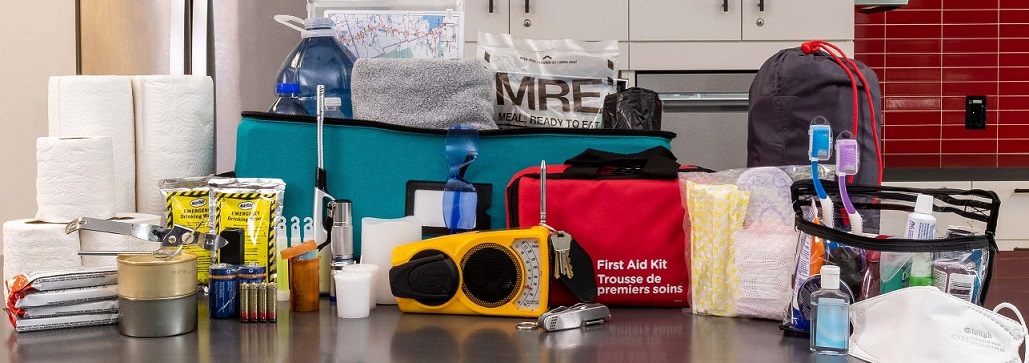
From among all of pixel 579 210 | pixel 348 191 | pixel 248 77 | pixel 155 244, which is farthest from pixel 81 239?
pixel 248 77

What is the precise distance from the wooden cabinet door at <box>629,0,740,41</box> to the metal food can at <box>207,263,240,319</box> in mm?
2182

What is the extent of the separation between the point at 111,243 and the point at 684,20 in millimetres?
2277

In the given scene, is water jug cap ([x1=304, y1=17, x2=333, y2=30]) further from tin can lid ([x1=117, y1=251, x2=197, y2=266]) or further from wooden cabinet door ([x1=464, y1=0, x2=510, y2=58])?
wooden cabinet door ([x1=464, y1=0, x2=510, y2=58])

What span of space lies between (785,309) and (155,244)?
2.52 feet

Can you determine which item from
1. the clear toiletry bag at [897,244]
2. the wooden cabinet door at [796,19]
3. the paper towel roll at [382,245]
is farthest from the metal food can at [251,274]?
the wooden cabinet door at [796,19]

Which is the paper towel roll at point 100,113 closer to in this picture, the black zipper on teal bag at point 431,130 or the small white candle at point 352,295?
the black zipper on teal bag at point 431,130

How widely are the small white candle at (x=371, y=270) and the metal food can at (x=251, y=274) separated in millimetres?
99

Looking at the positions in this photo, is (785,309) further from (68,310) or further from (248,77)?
(248,77)

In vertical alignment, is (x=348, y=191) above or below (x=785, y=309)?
above

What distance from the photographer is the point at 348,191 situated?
1.29m

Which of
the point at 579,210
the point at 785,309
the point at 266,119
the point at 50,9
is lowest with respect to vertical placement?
the point at 785,309

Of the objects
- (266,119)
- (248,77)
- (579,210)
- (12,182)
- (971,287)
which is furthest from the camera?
(12,182)

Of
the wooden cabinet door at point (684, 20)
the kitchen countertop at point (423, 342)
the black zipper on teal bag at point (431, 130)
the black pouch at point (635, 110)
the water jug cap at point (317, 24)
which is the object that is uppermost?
the wooden cabinet door at point (684, 20)

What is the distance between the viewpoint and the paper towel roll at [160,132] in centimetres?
130
